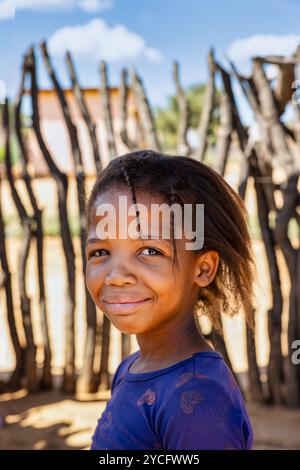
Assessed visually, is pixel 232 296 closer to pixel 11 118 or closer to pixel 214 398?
pixel 214 398

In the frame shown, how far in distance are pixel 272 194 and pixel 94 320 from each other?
1238mm

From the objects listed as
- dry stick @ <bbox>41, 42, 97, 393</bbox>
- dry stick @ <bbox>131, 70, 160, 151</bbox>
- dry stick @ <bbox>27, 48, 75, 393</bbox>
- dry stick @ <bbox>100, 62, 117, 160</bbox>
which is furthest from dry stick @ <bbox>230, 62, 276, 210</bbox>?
dry stick @ <bbox>27, 48, 75, 393</bbox>

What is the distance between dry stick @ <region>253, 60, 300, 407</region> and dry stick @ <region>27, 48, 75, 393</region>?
47.4 inches

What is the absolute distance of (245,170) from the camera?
3047 millimetres

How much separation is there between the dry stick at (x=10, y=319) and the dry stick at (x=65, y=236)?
0.29 meters

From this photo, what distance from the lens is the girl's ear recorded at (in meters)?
1.16

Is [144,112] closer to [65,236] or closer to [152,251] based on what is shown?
[65,236]

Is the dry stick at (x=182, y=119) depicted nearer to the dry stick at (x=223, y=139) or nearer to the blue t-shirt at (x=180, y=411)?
the dry stick at (x=223, y=139)

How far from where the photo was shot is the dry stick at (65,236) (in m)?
3.27

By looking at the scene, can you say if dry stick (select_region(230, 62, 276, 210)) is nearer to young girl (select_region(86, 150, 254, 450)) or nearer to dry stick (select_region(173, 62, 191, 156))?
dry stick (select_region(173, 62, 191, 156))

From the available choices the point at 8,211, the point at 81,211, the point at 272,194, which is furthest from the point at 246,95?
the point at 8,211

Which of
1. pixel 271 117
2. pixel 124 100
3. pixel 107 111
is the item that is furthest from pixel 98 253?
pixel 124 100

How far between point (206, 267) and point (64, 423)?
84.2 inches

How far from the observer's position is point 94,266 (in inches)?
44.2
